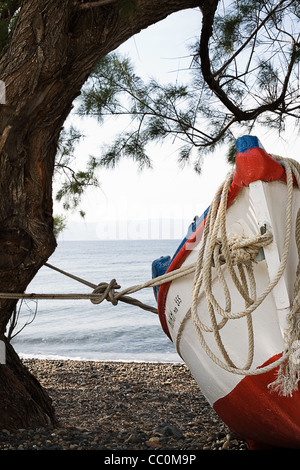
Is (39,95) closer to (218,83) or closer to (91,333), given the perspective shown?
(218,83)

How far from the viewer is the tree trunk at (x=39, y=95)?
2.29 m

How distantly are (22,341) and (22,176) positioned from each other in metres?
6.62

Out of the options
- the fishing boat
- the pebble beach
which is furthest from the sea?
the fishing boat

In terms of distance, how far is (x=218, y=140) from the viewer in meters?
4.32

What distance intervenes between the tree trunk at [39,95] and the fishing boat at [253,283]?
70cm

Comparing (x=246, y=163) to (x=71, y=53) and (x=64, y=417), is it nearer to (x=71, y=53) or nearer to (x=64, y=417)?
(x=71, y=53)

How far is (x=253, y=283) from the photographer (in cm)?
188

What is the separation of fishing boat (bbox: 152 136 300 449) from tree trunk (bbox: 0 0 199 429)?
70cm

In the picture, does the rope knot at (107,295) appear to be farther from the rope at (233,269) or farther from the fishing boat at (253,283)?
the rope at (233,269)

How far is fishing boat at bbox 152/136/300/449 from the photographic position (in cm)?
184

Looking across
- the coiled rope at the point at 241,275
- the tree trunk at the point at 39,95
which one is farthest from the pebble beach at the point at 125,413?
the coiled rope at the point at 241,275

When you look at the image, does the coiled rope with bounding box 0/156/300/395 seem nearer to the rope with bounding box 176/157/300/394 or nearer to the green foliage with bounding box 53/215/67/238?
the rope with bounding box 176/157/300/394

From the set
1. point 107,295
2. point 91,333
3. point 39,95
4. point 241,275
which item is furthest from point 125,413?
point 91,333
